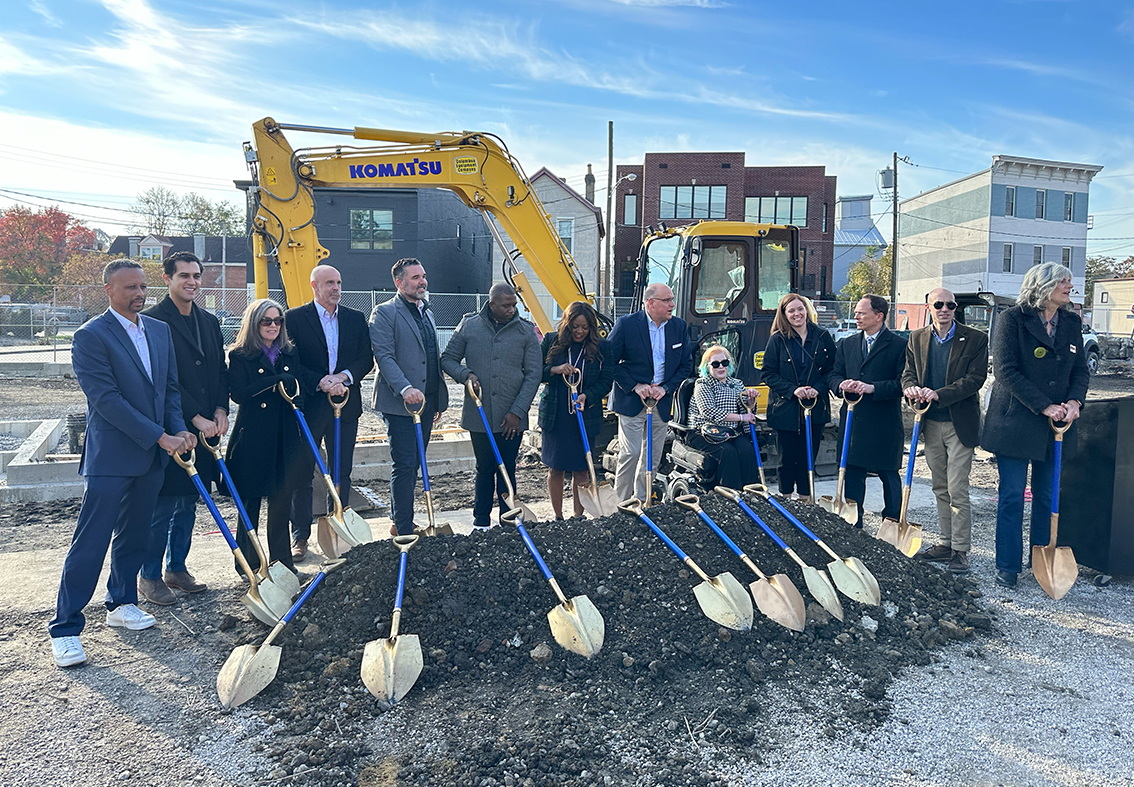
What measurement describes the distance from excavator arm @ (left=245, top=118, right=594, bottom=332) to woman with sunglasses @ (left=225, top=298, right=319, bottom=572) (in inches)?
111

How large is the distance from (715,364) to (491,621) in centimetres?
291

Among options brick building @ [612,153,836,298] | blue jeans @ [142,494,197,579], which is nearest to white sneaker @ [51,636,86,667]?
blue jeans @ [142,494,197,579]

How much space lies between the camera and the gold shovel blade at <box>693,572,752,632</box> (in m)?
4.02

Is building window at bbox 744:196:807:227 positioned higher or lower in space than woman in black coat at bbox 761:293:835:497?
higher

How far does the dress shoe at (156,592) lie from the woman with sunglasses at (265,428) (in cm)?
49

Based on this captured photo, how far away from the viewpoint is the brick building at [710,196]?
33.3m

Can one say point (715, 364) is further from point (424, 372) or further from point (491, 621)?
point (491, 621)

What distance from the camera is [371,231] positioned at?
27.4 meters

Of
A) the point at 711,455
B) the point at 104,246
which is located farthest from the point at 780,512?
the point at 104,246

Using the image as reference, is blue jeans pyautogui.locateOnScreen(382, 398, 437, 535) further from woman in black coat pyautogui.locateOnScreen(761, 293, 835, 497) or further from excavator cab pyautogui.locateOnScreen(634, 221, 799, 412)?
excavator cab pyautogui.locateOnScreen(634, 221, 799, 412)

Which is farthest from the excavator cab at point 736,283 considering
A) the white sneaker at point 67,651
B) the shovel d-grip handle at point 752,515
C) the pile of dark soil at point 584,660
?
the white sneaker at point 67,651

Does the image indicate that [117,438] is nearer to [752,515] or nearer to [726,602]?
[726,602]

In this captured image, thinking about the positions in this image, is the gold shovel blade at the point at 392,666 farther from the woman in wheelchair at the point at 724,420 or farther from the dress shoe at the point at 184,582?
the woman in wheelchair at the point at 724,420

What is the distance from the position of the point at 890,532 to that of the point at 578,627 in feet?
9.27
